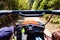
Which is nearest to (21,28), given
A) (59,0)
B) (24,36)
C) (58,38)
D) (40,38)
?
(24,36)

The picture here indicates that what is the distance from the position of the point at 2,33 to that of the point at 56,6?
16.5 metres

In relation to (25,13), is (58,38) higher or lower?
lower

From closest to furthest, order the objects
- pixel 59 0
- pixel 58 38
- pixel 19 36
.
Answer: pixel 58 38 < pixel 19 36 < pixel 59 0

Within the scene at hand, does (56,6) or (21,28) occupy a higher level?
(21,28)

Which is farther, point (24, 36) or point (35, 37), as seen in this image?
point (24, 36)

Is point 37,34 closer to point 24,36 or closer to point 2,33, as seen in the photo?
point 24,36

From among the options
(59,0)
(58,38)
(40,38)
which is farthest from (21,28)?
(59,0)

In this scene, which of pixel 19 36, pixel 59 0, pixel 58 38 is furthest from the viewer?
Answer: pixel 59 0

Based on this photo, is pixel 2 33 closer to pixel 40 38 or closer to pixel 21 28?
pixel 21 28

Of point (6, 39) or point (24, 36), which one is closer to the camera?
point (6, 39)

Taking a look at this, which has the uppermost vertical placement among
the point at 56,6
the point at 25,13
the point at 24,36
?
the point at 25,13

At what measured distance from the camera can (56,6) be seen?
703 inches

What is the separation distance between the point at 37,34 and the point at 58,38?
197mm

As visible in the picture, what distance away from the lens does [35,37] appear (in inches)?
61.0
